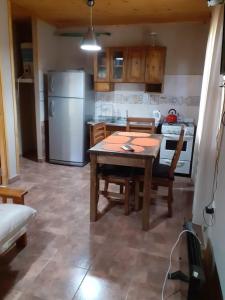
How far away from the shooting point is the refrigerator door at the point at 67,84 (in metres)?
4.08

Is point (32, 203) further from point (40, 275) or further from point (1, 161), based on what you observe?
point (40, 275)

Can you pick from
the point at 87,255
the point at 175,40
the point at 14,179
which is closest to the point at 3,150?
the point at 14,179

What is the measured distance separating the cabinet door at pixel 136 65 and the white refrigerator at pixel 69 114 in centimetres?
73

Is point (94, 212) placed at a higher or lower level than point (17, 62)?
lower

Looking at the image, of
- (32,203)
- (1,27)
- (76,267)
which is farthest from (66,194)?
(1,27)

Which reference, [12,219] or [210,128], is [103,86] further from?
[12,219]

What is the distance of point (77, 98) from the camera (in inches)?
163

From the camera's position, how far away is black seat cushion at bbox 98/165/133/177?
108 inches

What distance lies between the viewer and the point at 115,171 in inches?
110

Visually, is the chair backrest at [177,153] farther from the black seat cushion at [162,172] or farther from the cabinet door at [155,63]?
the cabinet door at [155,63]

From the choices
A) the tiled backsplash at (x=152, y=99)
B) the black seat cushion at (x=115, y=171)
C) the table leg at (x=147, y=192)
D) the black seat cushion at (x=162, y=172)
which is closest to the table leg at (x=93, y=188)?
the black seat cushion at (x=115, y=171)

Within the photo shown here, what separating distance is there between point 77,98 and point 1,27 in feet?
4.89

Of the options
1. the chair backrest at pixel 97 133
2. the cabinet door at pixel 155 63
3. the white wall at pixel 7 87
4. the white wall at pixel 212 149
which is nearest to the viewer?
the white wall at pixel 212 149

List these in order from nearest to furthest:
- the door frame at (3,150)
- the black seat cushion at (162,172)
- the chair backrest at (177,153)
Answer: the chair backrest at (177,153) < the black seat cushion at (162,172) < the door frame at (3,150)
